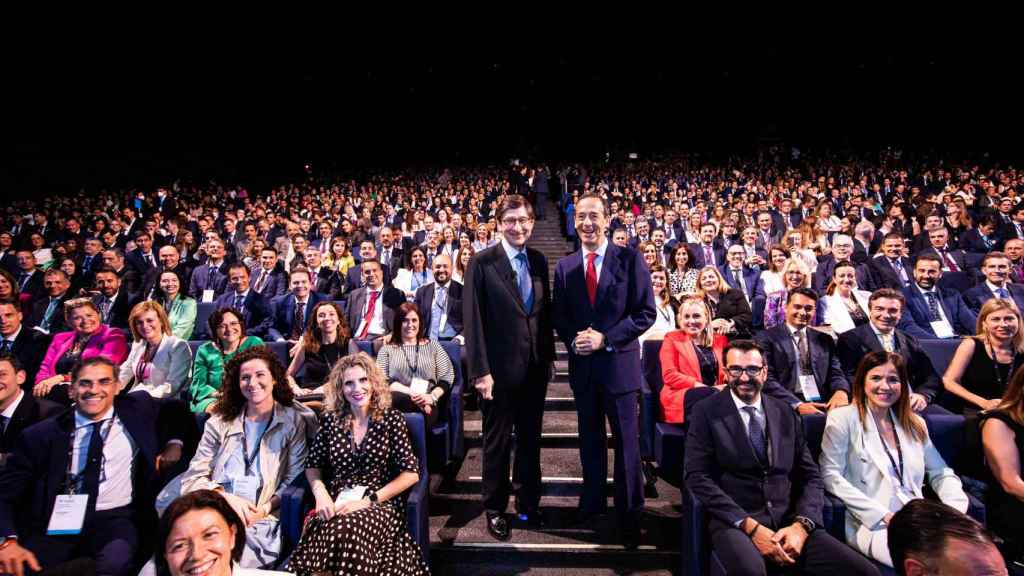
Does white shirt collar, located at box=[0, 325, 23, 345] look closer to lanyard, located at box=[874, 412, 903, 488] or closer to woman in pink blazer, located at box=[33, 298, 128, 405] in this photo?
woman in pink blazer, located at box=[33, 298, 128, 405]

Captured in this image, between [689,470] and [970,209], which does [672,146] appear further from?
[689,470]

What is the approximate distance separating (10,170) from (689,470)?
1213 centimetres

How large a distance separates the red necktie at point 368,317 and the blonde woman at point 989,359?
3.33 metres

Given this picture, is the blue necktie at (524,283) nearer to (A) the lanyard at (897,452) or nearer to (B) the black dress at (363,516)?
(B) the black dress at (363,516)

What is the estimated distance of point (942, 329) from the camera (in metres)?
3.17

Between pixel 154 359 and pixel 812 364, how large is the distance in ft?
11.2

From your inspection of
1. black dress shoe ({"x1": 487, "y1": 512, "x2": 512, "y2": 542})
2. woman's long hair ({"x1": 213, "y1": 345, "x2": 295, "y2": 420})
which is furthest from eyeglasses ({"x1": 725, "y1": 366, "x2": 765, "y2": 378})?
woman's long hair ({"x1": 213, "y1": 345, "x2": 295, "y2": 420})

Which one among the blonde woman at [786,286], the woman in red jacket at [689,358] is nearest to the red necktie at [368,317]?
the woman in red jacket at [689,358]

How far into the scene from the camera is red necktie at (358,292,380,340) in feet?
11.8

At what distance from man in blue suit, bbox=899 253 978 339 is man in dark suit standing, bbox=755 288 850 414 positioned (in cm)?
109

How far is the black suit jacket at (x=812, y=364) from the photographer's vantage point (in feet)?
8.44

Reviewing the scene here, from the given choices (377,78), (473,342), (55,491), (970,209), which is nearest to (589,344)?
(473,342)

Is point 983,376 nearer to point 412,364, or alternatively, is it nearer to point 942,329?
point 942,329

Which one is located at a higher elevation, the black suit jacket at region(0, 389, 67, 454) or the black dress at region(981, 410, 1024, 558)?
the black suit jacket at region(0, 389, 67, 454)
